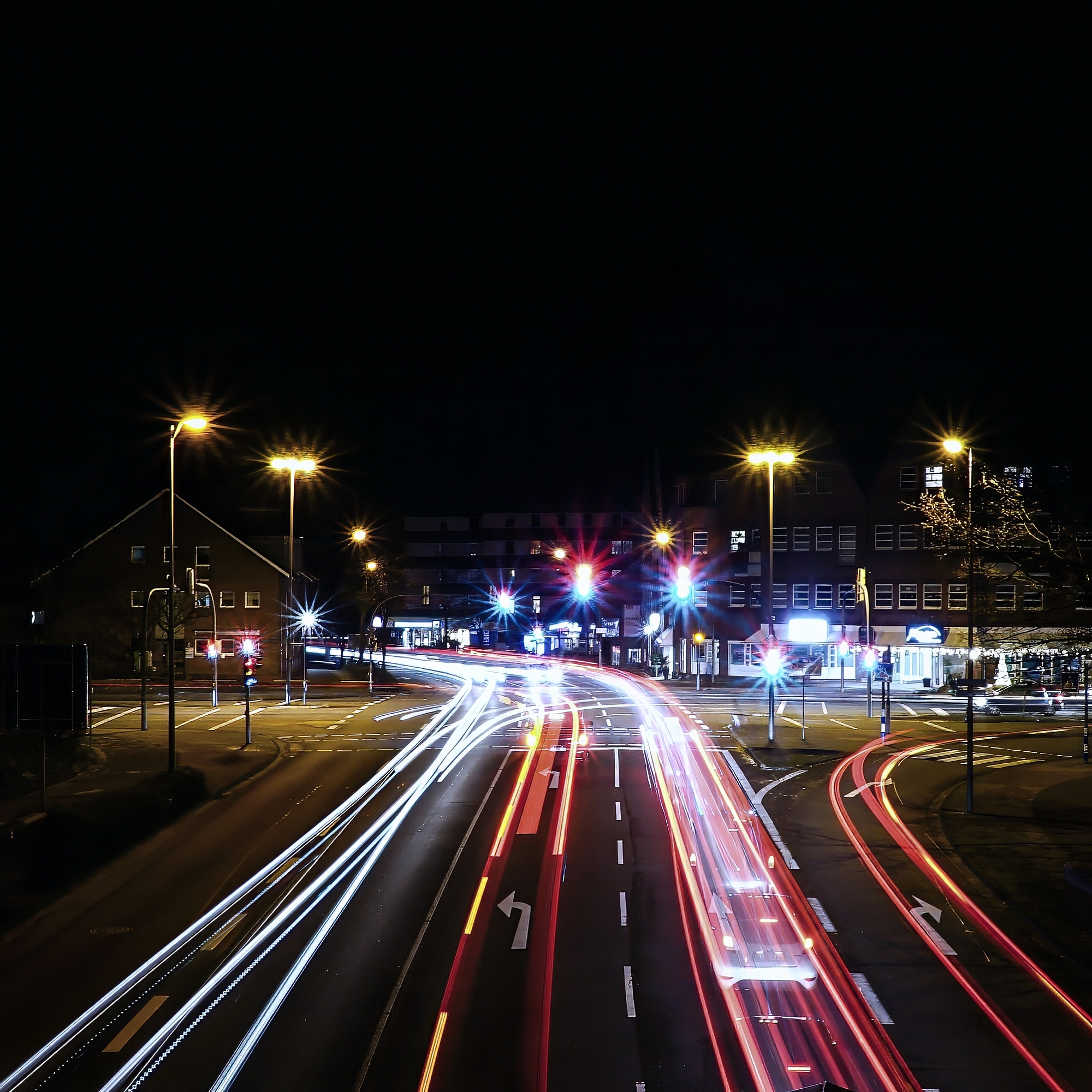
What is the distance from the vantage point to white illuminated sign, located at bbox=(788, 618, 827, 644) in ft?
196

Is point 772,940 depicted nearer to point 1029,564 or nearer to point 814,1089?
point 814,1089

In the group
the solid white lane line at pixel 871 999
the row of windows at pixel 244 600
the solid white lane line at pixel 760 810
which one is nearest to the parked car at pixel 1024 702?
the solid white lane line at pixel 760 810

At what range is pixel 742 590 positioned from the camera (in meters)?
63.8

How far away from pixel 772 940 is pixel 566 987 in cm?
315

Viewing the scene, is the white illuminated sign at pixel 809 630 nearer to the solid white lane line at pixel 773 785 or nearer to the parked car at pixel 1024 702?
the parked car at pixel 1024 702

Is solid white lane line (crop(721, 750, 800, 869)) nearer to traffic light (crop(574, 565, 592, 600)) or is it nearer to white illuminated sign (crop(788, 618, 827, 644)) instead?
traffic light (crop(574, 565, 592, 600))

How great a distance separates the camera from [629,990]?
1159 centimetres

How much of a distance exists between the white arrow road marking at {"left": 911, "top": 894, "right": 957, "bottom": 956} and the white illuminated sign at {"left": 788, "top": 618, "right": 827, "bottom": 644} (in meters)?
45.1

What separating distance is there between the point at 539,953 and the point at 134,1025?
494 cm

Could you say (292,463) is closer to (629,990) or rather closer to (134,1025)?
(134,1025)

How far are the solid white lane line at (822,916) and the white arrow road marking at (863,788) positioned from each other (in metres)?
9.67

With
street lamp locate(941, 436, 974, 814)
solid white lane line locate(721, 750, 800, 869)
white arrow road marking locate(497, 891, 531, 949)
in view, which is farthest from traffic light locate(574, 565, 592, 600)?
white arrow road marking locate(497, 891, 531, 949)

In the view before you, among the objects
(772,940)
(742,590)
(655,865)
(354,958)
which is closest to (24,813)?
(354,958)

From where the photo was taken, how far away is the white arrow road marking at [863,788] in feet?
81.4
